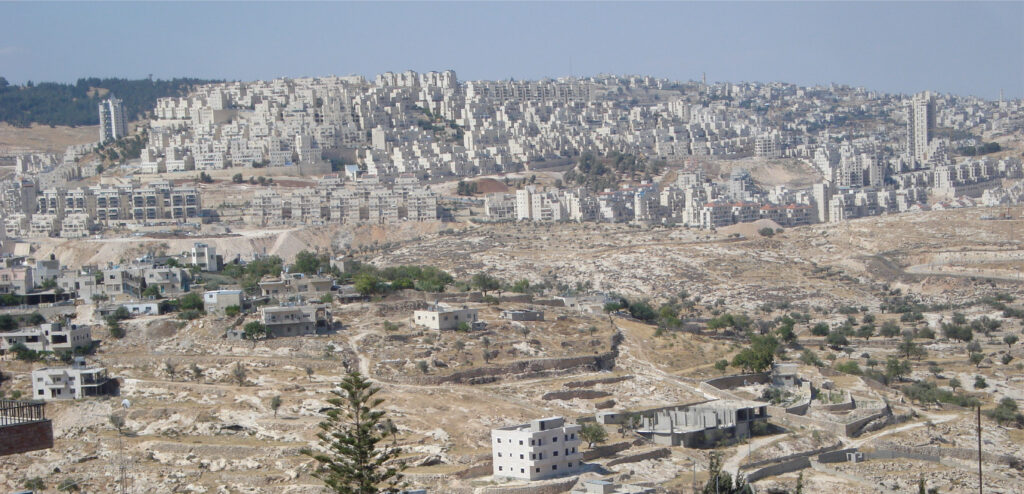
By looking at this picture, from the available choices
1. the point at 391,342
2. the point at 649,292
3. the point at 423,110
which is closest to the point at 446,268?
the point at 649,292

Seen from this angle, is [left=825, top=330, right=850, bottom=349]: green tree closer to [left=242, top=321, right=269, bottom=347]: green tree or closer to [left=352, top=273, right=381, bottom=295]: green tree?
[left=352, top=273, right=381, bottom=295]: green tree

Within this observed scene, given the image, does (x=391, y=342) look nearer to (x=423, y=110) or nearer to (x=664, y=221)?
(x=664, y=221)

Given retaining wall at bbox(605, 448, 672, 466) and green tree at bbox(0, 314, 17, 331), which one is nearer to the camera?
retaining wall at bbox(605, 448, 672, 466)

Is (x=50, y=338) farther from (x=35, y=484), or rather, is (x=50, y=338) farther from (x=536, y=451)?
(x=536, y=451)

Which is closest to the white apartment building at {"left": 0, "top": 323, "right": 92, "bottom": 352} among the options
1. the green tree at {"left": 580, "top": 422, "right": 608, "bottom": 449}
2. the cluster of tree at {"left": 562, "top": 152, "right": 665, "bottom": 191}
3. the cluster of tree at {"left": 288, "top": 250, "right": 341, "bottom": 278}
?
the cluster of tree at {"left": 288, "top": 250, "right": 341, "bottom": 278}

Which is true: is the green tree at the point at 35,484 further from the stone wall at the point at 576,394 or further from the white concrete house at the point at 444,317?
the white concrete house at the point at 444,317
